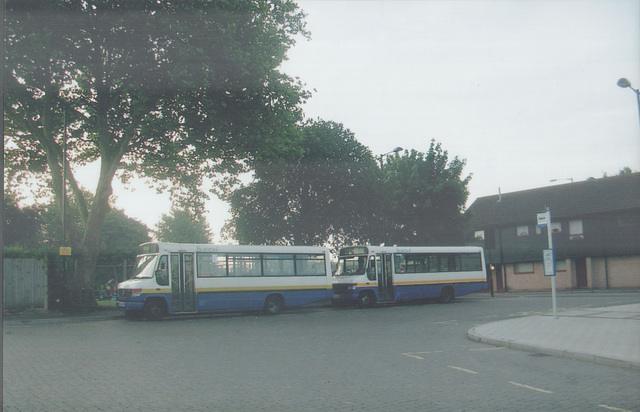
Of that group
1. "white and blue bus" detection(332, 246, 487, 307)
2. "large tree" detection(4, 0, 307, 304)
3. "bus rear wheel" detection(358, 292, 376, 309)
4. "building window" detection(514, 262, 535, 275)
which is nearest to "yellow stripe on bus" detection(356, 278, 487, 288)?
"white and blue bus" detection(332, 246, 487, 307)

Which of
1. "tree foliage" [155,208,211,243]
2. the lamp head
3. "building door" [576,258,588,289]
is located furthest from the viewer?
"tree foliage" [155,208,211,243]

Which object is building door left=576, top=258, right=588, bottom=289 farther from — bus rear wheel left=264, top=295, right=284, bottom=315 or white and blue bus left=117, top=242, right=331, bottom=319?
bus rear wheel left=264, top=295, right=284, bottom=315

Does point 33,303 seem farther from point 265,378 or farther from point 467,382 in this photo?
point 467,382

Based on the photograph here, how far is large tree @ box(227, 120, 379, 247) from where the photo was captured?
34.9m

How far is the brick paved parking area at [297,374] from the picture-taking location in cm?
716

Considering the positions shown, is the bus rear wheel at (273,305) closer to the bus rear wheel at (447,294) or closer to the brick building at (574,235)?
the bus rear wheel at (447,294)

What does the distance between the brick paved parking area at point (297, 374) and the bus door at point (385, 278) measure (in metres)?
11.5

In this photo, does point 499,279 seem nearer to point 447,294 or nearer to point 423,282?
point 447,294

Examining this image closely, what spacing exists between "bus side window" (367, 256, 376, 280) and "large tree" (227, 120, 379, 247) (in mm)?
8131

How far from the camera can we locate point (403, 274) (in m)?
28.5

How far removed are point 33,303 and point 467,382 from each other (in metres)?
21.4

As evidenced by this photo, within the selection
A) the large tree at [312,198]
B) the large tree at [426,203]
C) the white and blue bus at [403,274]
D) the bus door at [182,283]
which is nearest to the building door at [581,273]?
A: the large tree at [426,203]

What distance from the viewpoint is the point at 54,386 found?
835cm

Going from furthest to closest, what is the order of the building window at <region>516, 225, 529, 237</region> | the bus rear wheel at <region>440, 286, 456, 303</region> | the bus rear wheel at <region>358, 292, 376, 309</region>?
the building window at <region>516, 225, 529, 237</region> < the bus rear wheel at <region>440, 286, 456, 303</region> < the bus rear wheel at <region>358, 292, 376, 309</region>
